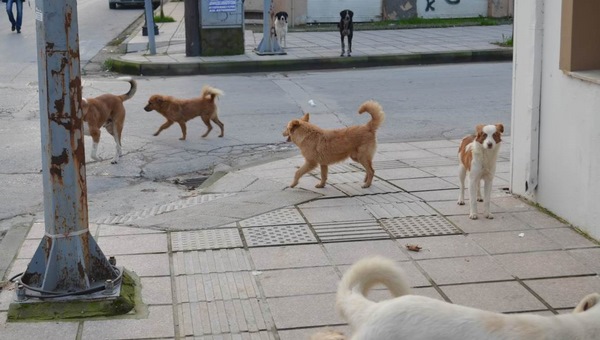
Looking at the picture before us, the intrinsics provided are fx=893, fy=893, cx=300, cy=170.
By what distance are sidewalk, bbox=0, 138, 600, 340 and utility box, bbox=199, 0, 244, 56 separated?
10.3 metres

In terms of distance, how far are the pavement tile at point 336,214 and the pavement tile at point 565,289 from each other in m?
1.96

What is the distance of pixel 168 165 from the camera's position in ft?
33.1

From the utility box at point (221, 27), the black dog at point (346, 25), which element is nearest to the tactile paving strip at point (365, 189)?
the black dog at point (346, 25)

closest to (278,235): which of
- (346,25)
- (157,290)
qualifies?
(157,290)

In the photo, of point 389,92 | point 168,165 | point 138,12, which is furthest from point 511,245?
point 138,12

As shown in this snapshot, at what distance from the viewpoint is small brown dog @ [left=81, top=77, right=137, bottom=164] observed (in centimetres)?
1002

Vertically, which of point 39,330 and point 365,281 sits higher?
point 365,281

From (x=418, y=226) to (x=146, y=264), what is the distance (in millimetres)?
2180

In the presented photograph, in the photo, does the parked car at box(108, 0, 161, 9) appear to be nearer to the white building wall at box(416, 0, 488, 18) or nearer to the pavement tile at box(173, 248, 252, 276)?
the white building wall at box(416, 0, 488, 18)

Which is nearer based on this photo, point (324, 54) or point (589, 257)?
point (589, 257)

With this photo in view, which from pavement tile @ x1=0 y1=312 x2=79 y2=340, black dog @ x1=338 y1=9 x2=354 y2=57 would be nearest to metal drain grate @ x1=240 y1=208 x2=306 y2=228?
pavement tile @ x1=0 y1=312 x2=79 y2=340

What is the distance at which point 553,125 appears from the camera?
733 cm

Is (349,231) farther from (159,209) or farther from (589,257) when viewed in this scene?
(159,209)

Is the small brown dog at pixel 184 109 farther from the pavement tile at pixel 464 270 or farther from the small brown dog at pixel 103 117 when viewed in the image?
the pavement tile at pixel 464 270
